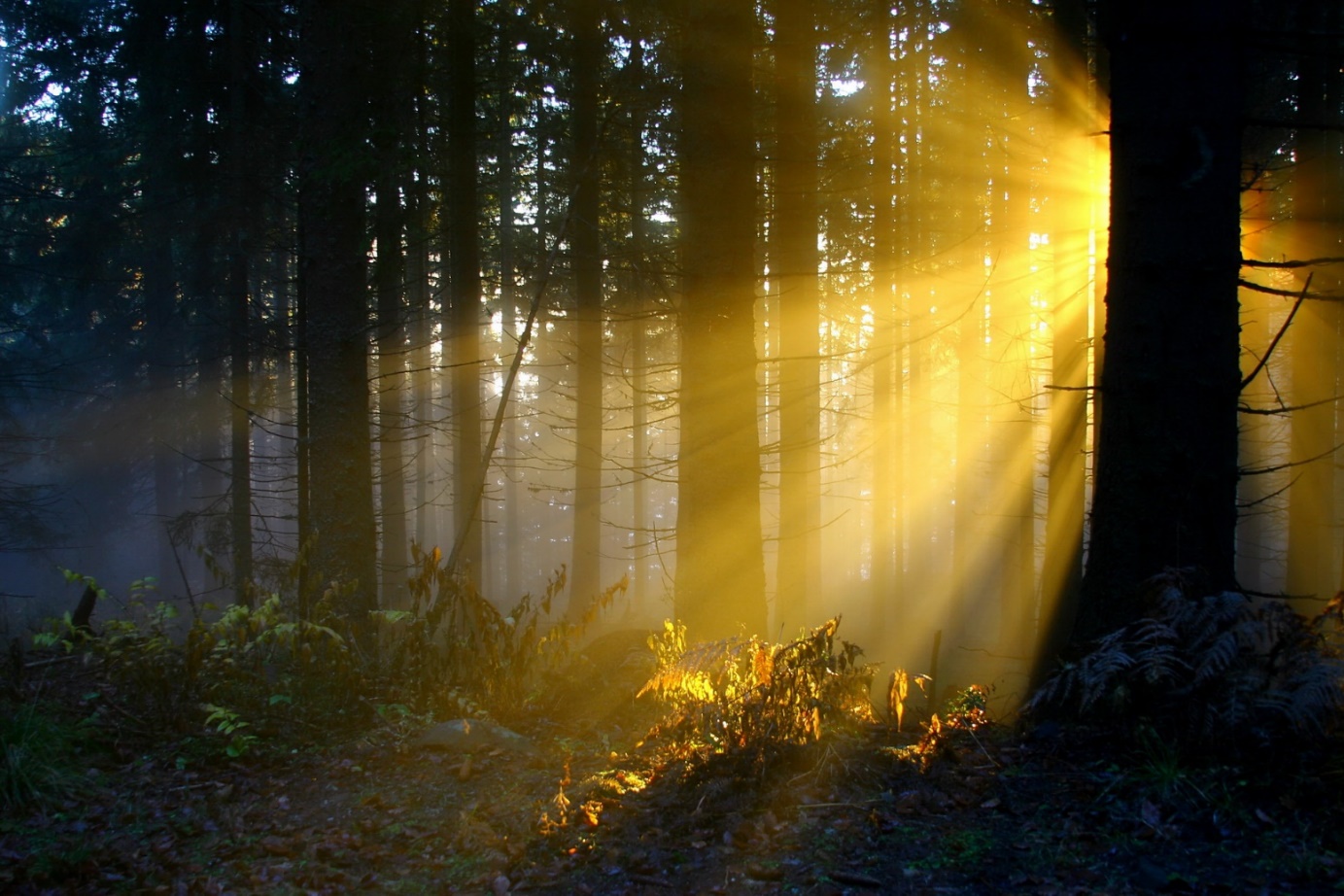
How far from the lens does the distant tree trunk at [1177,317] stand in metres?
4.34

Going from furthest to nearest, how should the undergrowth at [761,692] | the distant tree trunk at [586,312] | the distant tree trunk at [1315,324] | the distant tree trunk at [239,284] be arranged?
the distant tree trunk at [239,284] < the distant tree trunk at [586,312] < the distant tree trunk at [1315,324] < the undergrowth at [761,692]

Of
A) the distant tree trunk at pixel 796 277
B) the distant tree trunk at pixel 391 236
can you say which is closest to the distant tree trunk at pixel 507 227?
the distant tree trunk at pixel 391 236

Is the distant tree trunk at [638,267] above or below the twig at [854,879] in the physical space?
above

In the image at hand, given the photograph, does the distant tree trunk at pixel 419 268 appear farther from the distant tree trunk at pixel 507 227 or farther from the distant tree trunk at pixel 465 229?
the distant tree trunk at pixel 507 227

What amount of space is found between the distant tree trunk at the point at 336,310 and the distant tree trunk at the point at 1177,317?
700 cm

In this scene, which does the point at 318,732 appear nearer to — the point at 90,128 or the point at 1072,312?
the point at 1072,312

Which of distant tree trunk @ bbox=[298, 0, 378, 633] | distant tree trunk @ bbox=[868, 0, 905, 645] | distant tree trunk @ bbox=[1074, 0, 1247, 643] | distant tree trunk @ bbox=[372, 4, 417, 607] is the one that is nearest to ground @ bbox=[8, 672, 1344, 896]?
distant tree trunk @ bbox=[1074, 0, 1247, 643]

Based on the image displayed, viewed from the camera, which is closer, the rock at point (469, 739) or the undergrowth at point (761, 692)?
the undergrowth at point (761, 692)

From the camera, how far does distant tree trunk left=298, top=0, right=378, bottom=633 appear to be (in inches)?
330

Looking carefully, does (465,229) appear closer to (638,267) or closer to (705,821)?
(638,267)

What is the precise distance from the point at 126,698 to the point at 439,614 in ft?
7.26

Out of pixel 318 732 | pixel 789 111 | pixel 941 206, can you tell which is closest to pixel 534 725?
pixel 318 732

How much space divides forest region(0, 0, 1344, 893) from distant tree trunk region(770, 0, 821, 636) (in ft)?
0.27

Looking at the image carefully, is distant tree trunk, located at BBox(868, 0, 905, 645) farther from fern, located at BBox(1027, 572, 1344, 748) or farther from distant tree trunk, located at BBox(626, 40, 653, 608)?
fern, located at BBox(1027, 572, 1344, 748)
